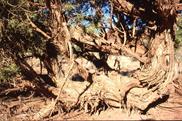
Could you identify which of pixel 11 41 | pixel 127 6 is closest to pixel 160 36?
pixel 127 6

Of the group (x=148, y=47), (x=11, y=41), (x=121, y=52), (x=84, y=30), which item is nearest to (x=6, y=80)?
(x=11, y=41)

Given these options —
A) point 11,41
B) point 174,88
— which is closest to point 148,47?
point 174,88

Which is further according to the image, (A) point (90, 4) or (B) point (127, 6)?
(A) point (90, 4)

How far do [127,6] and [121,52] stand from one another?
4.46 feet

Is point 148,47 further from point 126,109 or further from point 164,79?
point 126,109

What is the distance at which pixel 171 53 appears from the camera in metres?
9.51

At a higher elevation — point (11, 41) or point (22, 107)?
Answer: point (11, 41)

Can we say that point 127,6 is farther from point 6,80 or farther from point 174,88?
point 6,80

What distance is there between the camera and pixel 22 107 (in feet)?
33.7

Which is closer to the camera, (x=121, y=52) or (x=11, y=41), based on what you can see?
(x=11, y=41)

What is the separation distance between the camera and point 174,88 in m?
9.90

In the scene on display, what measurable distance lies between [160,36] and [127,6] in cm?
108

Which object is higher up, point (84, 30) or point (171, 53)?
point (84, 30)

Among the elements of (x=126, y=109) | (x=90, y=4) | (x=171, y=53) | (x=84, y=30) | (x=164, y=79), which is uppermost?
(x=90, y=4)
